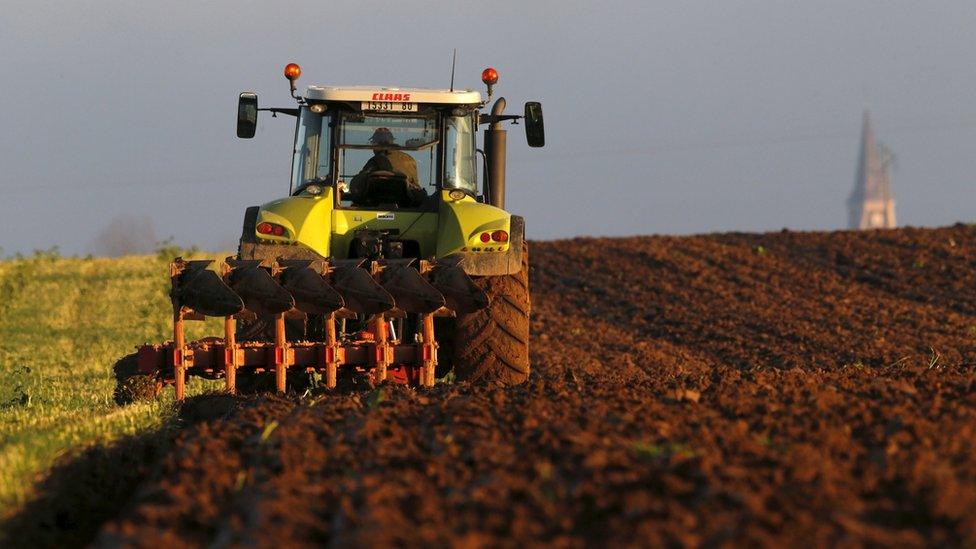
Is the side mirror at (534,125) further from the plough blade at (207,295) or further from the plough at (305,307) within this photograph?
the plough blade at (207,295)

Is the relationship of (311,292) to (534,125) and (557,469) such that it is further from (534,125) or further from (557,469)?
(557,469)

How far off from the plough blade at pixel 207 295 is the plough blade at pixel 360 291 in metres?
0.69

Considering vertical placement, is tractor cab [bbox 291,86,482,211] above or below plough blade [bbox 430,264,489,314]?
above

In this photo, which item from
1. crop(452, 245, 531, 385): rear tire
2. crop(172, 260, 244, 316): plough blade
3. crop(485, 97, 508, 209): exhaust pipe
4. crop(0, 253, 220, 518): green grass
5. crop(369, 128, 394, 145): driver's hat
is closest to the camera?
crop(0, 253, 220, 518): green grass

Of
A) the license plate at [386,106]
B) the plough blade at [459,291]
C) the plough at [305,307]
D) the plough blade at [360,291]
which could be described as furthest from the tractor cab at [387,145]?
the plough blade at [360,291]

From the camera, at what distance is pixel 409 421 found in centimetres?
628

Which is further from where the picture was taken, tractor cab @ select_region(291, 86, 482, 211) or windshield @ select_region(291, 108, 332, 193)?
windshield @ select_region(291, 108, 332, 193)

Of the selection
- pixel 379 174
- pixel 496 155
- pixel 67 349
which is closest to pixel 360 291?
pixel 379 174

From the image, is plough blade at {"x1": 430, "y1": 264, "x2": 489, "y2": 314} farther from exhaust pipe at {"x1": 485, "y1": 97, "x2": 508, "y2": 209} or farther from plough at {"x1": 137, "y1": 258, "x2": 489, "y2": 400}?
exhaust pipe at {"x1": 485, "y1": 97, "x2": 508, "y2": 209}

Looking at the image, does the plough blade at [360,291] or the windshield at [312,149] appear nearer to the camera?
the plough blade at [360,291]

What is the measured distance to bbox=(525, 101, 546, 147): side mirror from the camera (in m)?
10.4

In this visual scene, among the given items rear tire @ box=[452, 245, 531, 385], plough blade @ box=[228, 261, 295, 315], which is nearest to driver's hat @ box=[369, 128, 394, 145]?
rear tire @ box=[452, 245, 531, 385]

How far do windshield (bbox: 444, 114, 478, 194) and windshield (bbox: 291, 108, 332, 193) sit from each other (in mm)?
888

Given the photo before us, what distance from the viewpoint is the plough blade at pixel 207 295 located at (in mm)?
8703
